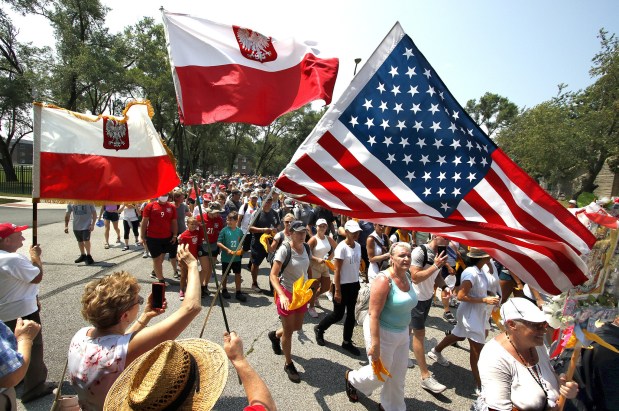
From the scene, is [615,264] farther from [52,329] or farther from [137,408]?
[52,329]

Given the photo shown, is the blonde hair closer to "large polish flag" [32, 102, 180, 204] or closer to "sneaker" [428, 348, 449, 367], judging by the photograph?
"large polish flag" [32, 102, 180, 204]

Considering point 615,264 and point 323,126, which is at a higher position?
point 323,126

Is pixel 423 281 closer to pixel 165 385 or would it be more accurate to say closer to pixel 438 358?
pixel 438 358

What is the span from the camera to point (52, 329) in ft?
16.4

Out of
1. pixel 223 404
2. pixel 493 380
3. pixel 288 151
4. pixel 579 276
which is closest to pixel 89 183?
pixel 223 404

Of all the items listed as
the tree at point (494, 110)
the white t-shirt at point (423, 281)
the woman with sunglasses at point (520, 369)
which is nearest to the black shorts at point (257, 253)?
the white t-shirt at point (423, 281)

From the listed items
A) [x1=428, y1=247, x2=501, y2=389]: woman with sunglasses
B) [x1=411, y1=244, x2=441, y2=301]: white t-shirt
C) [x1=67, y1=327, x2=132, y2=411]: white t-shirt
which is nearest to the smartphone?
[x1=67, y1=327, x2=132, y2=411]: white t-shirt

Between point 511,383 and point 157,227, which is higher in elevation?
point 157,227

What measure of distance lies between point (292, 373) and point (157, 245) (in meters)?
4.17

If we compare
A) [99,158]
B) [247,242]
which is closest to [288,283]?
[99,158]

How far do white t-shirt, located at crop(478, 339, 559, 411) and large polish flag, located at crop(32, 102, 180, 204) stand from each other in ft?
13.1

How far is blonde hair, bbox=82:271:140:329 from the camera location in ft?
6.50

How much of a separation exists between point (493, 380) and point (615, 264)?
3.79 ft

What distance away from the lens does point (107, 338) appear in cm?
198
